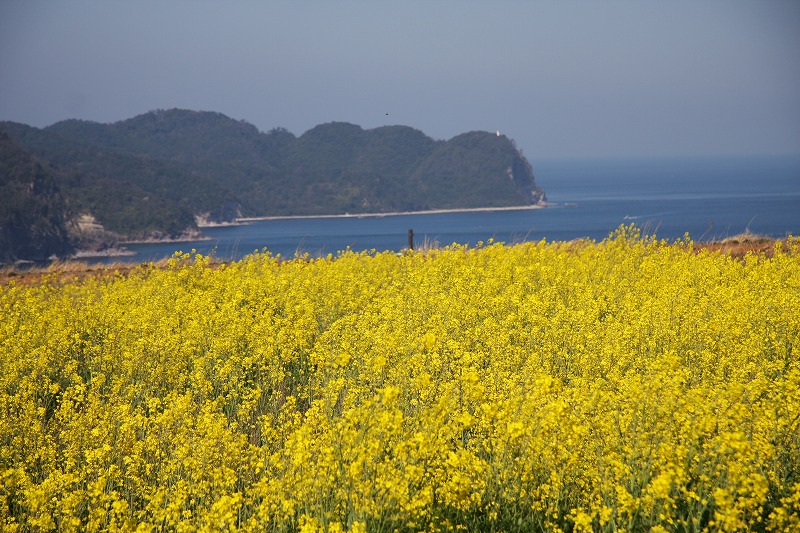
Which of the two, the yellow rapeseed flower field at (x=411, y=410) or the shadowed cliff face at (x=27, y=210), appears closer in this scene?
the yellow rapeseed flower field at (x=411, y=410)

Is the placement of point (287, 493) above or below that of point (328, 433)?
below

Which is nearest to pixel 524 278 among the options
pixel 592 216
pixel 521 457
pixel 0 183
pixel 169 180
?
pixel 521 457

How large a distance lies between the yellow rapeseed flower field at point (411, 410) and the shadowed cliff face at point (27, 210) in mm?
129976

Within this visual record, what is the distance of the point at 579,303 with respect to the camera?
1085cm

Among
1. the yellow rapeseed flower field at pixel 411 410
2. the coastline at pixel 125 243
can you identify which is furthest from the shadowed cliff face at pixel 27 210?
the yellow rapeseed flower field at pixel 411 410

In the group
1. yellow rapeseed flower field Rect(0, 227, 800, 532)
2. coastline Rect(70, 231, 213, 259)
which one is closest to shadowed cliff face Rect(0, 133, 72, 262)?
coastline Rect(70, 231, 213, 259)

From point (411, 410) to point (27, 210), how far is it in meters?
142

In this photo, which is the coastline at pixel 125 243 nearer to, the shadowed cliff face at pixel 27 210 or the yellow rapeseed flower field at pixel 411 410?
the shadowed cliff face at pixel 27 210

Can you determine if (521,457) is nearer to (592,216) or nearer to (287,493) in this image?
(287,493)

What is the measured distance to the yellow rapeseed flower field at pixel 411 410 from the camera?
4.86m

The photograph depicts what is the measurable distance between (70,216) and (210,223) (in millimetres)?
48193

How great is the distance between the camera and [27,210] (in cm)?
13338

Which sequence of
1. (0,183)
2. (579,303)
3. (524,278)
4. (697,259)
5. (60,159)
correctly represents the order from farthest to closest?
1. (60,159)
2. (0,183)
3. (697,259)
4. (524,278)
5. (579,303)

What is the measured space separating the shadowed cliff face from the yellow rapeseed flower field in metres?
130
